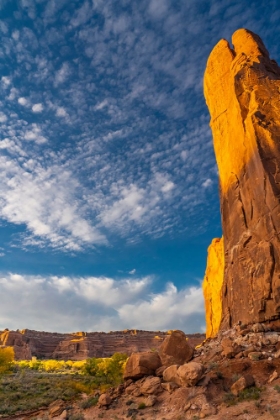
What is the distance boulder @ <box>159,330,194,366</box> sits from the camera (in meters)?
19.8

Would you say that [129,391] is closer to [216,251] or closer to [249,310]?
[249,310]

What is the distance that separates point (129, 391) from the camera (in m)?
18.4

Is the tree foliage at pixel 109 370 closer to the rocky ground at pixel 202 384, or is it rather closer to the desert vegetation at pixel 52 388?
the desert vegetation at pixel 52 388

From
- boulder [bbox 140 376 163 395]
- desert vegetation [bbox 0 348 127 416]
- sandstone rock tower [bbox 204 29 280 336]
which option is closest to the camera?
boulder [bbox 140 376 163 395]

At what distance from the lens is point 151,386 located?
684 inches

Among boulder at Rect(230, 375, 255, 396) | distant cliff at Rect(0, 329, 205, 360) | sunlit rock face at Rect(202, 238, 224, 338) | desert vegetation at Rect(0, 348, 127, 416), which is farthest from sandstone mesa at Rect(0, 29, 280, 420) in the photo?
distant cliff at Rect(0, 329, 205, 360)

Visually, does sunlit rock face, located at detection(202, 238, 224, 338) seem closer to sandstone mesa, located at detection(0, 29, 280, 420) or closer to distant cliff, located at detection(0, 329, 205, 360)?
sandstone mesa, located at detection(0, 29, 280, 420)

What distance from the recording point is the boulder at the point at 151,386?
1705 centimetres

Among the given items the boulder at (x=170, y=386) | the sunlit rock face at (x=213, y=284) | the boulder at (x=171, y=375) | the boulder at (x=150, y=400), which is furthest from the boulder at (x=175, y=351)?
the sunlit rock face at (x=213, y=284)

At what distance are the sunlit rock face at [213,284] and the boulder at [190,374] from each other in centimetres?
2335


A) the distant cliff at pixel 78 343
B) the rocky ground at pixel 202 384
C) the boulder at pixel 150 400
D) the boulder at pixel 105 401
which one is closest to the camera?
the rocky ground at pixel 202 384

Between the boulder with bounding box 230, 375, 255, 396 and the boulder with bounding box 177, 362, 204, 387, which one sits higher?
the boulder with bounding box 177, 362, 204, 387

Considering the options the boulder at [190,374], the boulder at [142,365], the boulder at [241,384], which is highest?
the boulder at [142,365]

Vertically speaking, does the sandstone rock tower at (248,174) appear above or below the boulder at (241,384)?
above
